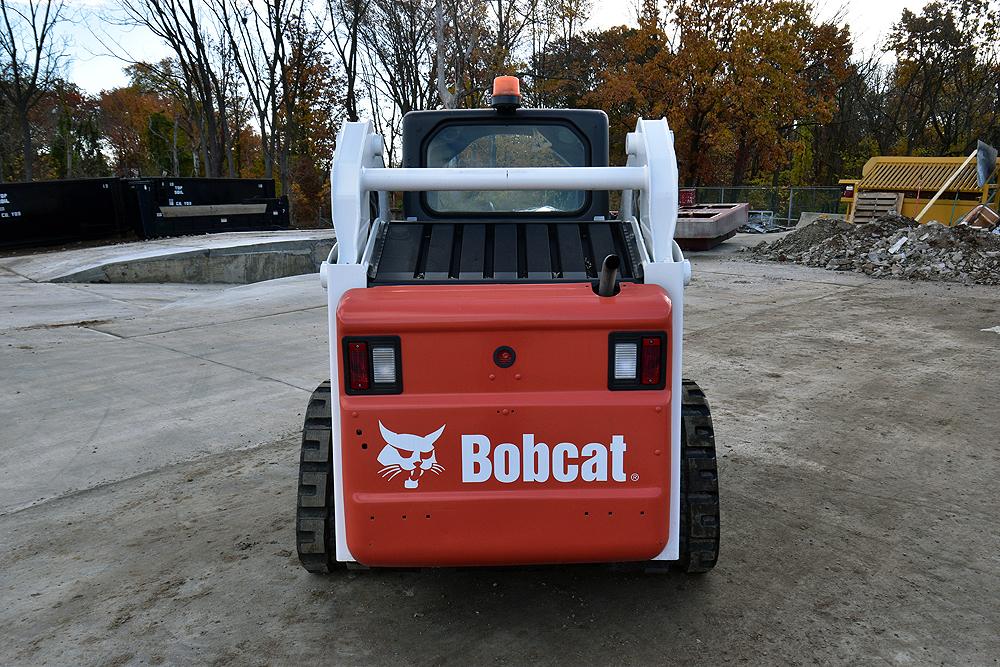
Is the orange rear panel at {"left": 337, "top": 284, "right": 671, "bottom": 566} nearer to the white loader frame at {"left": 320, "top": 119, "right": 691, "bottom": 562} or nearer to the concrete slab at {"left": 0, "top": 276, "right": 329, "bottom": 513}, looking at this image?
the white loader frame at {"left": 320, "top": 119, "right": 691, "bottom": 562}

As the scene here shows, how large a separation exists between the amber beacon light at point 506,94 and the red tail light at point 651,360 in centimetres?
190

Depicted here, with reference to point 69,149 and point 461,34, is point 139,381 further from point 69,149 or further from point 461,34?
point 69,149

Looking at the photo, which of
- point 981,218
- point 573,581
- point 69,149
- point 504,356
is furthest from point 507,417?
point 69,149

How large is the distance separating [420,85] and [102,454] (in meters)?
26.1

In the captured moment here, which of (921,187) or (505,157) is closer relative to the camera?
(505,157)

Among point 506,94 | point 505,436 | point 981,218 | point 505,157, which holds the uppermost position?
point 506,94

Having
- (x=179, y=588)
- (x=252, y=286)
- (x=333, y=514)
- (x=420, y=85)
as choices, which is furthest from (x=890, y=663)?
(x=420, y=85)

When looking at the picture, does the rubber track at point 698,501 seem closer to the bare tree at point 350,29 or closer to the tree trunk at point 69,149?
the bare tree at point 350,29

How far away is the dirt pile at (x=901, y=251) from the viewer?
12.3 m

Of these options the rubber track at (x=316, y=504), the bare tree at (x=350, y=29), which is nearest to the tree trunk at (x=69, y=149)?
the bare tree at (x=350, y=29)

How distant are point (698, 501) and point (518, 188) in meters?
1.41

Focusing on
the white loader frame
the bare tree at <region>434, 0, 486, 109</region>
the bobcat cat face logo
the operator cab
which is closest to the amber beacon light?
the operator cab

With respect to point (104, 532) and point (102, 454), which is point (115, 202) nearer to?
point (102, 454)

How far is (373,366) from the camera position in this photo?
7.81 feet
